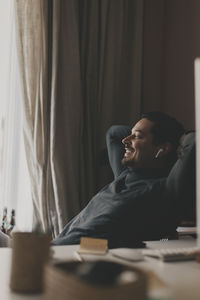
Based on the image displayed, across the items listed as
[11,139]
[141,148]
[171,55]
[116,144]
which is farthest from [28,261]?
[171,55]

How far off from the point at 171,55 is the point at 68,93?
0.83 m

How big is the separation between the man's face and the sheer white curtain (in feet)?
3.41

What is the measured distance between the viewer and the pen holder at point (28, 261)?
2.30 ft

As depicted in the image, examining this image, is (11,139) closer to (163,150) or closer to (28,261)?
(163,150)

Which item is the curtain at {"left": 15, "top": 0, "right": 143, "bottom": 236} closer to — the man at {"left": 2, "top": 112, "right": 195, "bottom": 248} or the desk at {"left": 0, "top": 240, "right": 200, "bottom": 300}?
the man at {"left": 2, "top": 112, "right": 195, "bottom": 248}

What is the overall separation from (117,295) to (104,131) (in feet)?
7.17

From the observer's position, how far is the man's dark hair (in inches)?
70.8

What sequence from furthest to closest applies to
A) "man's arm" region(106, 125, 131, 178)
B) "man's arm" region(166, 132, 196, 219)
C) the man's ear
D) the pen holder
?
"man's arm" region(106, 125, 131, 178)
the man's ear
"man's arm" region(166, 132, 196, 219)
the pen holder

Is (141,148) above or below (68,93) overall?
below

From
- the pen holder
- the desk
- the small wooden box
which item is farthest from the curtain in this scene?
the small wooden box

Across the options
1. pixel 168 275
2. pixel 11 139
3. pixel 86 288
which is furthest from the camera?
pixel 11 139

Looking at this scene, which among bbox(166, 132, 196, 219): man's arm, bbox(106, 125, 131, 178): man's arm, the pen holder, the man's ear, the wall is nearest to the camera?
the pen holder

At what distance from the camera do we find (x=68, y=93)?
251 centimetres

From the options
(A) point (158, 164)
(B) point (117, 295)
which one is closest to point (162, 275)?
(B) point (117, 295)
